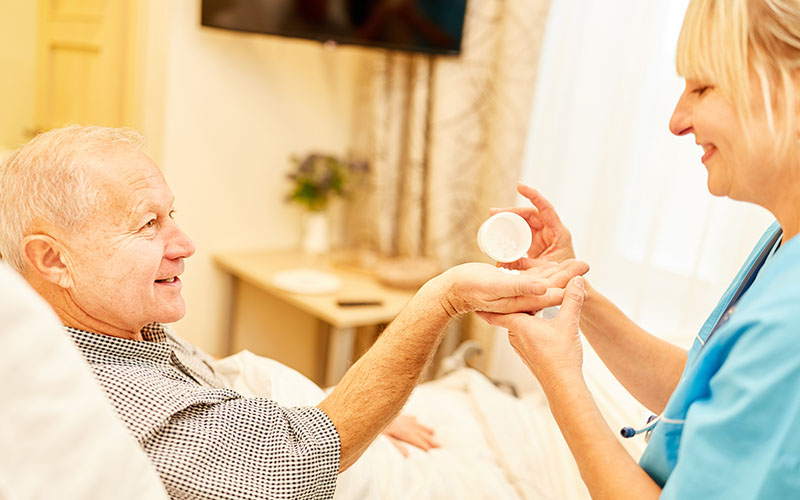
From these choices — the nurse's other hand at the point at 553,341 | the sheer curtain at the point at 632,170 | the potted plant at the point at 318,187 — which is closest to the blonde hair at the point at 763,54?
the nurse's other hand at the point at 553,341

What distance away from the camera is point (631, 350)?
1275mm

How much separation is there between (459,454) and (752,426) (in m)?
0.78

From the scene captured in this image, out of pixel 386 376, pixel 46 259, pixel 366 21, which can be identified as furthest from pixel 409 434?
pixel 366 21

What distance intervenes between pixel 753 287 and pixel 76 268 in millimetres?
962

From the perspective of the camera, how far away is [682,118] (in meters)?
0.95

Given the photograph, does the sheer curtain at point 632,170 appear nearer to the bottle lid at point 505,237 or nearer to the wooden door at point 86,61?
the bottle lid at point 505,237

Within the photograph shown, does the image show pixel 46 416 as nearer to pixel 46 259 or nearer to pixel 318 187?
pixel 46 259

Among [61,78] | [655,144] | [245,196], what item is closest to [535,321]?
[655,144]

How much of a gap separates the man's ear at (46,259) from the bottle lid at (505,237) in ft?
2.25

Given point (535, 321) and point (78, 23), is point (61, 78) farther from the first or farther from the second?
point (535, 321)

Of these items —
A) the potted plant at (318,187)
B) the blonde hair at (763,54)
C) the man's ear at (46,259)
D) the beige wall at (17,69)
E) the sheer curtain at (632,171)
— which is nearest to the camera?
the blonde hair at (763,54)

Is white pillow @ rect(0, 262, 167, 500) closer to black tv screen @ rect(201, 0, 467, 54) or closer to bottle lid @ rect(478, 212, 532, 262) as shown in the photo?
bottle lid @ rect(478, 212, 532, 262)

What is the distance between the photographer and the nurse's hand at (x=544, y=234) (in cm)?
133

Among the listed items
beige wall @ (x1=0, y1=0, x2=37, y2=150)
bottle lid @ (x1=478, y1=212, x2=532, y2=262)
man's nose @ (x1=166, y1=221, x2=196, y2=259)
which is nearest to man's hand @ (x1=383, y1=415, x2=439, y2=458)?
bottle lid @ (x1=478, y1=212, x2=532, y2=262)
